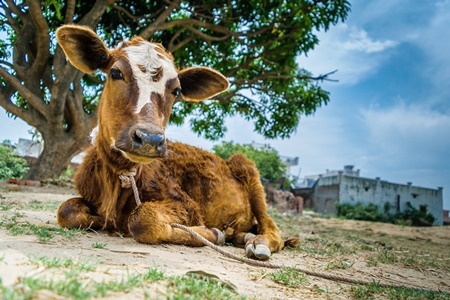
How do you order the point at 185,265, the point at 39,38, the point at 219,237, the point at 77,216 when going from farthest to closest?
1. the point at 39,38
2. the point at 219,237
3. the point at 77,216
4. the point at 185,265

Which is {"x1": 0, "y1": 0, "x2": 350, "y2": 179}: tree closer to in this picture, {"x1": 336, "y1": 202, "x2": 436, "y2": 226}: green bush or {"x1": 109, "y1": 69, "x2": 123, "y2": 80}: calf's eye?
{"x1": 109, "y1": 69, "x2": 123, "y2": 80}: calf's eye

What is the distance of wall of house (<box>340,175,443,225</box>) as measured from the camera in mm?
32250

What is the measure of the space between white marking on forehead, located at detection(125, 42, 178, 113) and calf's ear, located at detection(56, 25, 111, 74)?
36 centimetres

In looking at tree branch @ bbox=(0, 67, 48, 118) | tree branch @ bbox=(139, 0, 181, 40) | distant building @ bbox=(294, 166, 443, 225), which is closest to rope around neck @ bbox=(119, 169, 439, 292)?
tree branch @ bbox=(139, 0, 181, 40)

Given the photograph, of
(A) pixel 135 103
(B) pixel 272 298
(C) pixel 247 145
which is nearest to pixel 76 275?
(B) pixel 272 298

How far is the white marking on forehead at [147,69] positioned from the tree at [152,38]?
216 inches

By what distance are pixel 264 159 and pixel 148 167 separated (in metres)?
30.6

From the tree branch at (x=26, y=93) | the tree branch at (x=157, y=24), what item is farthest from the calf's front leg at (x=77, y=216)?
the tree branch at (x=26, y=93)

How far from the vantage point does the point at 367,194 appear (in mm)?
33031

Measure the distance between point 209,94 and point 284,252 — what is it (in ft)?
6.57

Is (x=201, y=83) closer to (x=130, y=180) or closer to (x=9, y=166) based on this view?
(x=130, y=180)

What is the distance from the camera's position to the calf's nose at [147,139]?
2695mm

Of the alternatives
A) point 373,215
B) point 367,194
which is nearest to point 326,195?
point 367,194

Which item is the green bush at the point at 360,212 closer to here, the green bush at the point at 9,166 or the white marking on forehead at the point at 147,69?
the green bush at the point at 9,166
